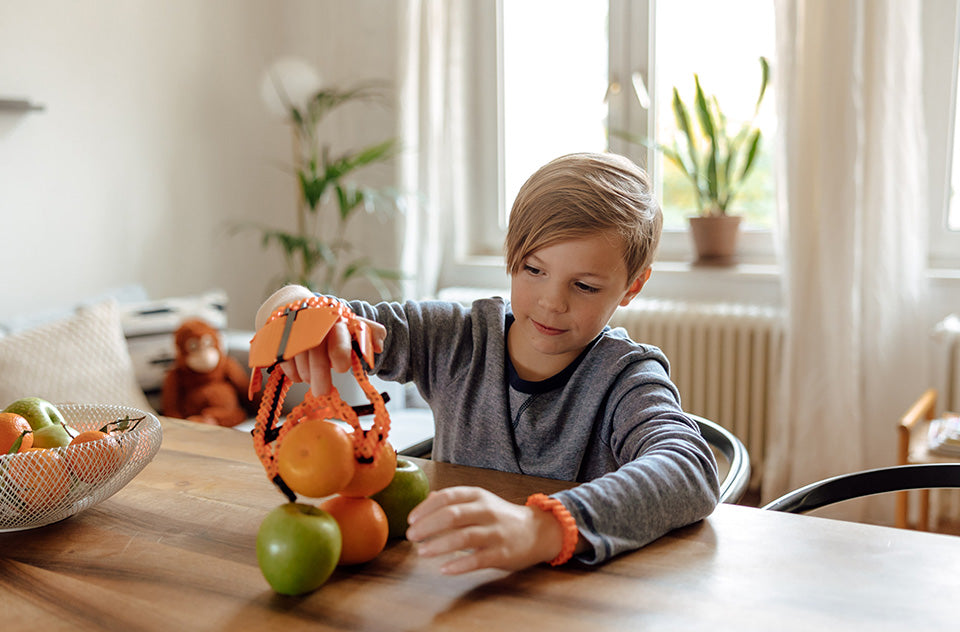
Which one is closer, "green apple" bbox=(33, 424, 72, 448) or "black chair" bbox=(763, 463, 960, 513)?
"green apple" bbox=(33, 424, 72, 448)

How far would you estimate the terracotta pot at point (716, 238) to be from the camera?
9.46 ft

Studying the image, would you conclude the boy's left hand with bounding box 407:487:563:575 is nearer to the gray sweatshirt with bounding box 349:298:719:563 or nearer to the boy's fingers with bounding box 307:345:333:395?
the gray sweatshirt with bounding box 349:298:719:563

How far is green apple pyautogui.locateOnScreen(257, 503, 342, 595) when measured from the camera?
0.69 metres

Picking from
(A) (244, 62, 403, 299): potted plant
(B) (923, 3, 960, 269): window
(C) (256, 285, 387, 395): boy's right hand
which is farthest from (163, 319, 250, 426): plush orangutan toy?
(B) (923, 3, 960, 269): window

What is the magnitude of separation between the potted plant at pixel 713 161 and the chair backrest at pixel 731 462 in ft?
5.65

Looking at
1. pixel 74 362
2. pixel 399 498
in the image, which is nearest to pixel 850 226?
pixel 399 498

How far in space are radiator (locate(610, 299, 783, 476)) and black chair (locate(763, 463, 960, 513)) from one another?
1681mm

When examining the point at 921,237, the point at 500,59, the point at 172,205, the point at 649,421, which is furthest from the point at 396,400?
the point at 649,421

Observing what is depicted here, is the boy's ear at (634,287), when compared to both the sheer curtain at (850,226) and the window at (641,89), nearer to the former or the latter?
the sheer curtain at (850,226)

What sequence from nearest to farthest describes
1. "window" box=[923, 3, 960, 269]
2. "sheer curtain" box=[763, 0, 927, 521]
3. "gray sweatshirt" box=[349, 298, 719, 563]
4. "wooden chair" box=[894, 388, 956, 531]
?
"gray sweatshirt" box=[349, 298, 719, 563], "wooden chair" box=[894, 388, 956, 531], "sheer curtain" box=[763, 0, 927, 521], "window" box=[923, 3, 960, 269]

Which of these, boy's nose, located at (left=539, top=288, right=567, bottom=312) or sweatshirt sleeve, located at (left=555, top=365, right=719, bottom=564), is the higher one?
boy's nose, located at (left=539, top=288, right=567, bottom=312)

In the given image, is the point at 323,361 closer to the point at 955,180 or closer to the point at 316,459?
the point at 316,459

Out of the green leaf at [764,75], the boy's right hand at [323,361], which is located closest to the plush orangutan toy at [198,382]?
the boy's right hand at [323,361]

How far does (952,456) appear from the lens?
2.01 meters
